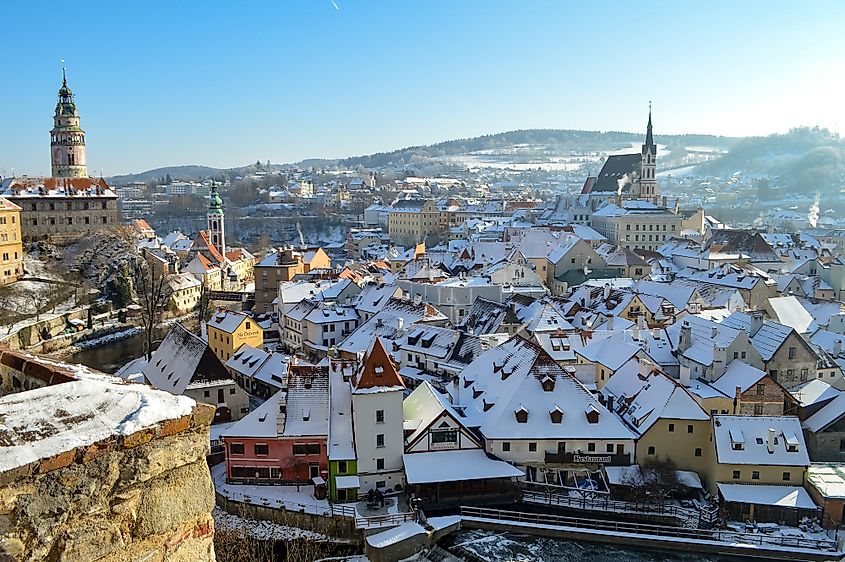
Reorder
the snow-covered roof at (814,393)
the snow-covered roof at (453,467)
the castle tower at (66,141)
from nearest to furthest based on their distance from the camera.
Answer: the snow-covered roof at (453,467) < the snow-covered roof at (814,393) < the castle tower at (66,141)

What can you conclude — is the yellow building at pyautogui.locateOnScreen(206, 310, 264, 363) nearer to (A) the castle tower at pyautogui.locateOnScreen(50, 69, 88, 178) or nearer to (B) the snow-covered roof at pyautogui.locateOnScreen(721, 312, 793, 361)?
(B) the snow-covered roof at pyautogui.locateOnScreen(721, 312, 793, 361)

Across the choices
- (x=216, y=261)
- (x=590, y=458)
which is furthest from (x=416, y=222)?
(x=590, y=458)

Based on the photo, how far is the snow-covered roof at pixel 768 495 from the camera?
64.5 feet

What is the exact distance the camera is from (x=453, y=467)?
67.9ft

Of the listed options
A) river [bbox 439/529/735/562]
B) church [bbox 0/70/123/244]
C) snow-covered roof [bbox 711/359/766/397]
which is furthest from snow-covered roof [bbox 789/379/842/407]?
church [bbox 0/70/123/244]

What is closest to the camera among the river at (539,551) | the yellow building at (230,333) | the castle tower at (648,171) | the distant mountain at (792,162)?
the river at (539,551)

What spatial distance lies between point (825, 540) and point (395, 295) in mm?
21684

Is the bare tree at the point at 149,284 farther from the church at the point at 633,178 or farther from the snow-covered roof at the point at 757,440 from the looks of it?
the church at the point at 633,178

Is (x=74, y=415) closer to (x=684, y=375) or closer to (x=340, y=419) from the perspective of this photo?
(x=340, y=419)

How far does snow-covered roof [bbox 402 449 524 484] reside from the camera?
20.1 m

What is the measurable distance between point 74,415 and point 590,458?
1924 cm

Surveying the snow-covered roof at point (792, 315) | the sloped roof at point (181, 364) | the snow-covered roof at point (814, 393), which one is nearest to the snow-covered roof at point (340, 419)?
the sloped roof at point (181, 364)

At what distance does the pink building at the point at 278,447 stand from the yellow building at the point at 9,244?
99.9 ft

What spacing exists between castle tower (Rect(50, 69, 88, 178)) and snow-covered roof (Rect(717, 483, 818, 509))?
5957 centimetres
